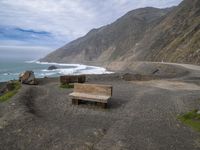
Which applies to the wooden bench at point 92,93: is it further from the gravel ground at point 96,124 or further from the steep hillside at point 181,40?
the steep hillside at point 181,40

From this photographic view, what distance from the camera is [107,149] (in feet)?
18.5

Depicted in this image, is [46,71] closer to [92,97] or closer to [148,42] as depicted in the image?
[148,42]

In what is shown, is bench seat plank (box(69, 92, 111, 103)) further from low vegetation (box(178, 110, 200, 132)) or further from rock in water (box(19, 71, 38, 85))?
rock in water (box(19, 71, 38, 85))

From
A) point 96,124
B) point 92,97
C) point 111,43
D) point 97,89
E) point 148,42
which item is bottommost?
point 96,124

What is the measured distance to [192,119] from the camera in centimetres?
786

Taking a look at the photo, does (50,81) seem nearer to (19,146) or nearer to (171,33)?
(19,146)

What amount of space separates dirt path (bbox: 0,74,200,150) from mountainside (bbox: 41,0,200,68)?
28497 millimetres

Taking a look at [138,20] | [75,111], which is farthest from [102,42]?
[75,111]

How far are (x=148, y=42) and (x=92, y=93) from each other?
68771 mm

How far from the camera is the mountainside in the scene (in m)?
46.5

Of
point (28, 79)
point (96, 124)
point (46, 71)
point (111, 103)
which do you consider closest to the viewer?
point (96, 124)

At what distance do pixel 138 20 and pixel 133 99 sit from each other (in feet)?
359

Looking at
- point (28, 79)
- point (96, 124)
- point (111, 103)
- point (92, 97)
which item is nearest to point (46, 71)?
point (28, 79)

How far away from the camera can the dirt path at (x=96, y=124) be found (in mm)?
5949
